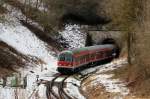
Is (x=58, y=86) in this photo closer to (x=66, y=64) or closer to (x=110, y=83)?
(x=110, y=83)

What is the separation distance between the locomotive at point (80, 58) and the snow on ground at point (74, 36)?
522cm

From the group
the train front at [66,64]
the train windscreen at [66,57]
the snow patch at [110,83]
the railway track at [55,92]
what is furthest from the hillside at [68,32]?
the railway track at [55,92]

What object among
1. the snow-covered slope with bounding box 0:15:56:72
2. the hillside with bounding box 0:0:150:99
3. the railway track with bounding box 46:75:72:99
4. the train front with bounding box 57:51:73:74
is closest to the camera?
the railway track with bounding box 46:75:72:99

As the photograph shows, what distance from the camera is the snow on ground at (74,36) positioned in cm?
5953

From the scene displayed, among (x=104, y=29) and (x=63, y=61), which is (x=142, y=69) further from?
(x=104, y=29)

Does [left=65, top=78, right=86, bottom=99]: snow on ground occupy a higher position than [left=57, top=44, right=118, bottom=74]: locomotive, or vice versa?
[left=57, top=44, right=118, bottom=74]: locomotive

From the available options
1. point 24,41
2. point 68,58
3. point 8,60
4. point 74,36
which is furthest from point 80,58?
point 74,36

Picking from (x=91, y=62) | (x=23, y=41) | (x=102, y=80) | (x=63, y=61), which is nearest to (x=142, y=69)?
(x=102, y=80)

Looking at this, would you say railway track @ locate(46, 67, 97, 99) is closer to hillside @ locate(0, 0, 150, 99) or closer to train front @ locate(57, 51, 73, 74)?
train front @ locate(57, 51, 73, 74)

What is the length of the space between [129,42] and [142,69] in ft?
19.0

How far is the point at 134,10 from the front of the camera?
3981 centimetres

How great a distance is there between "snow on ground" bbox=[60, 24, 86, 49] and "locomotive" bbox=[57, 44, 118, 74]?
522 cm

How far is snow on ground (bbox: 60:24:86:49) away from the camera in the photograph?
59.5m

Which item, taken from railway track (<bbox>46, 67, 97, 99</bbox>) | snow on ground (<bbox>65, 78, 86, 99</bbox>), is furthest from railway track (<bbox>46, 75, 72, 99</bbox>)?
snow on ground (<bbox>65, 78, 86, 99</bbox>)
